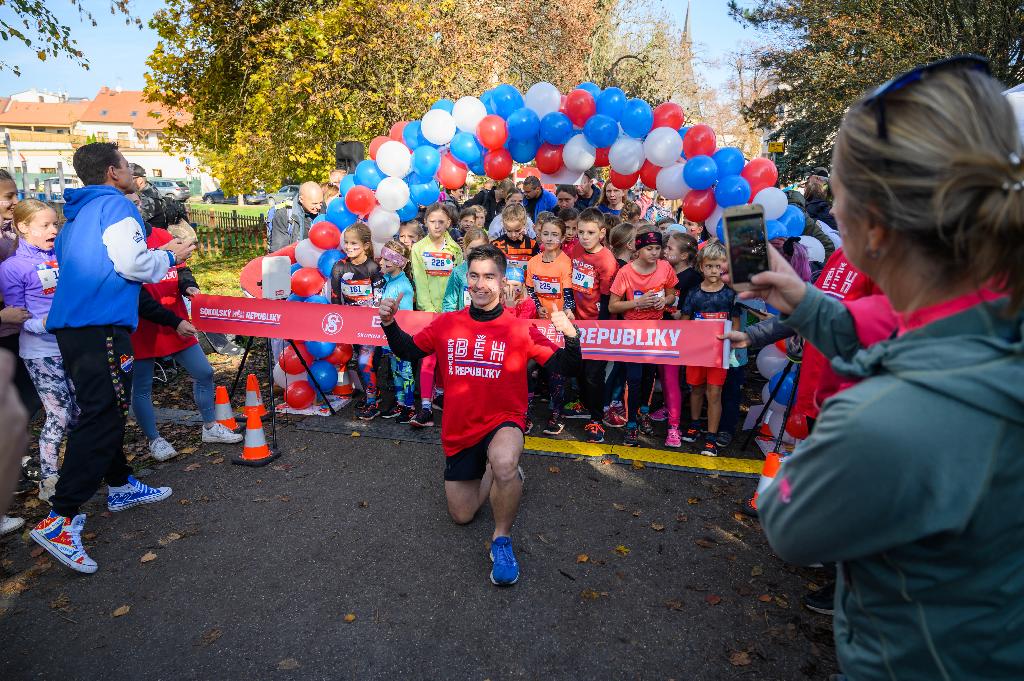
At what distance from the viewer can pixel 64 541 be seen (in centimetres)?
394

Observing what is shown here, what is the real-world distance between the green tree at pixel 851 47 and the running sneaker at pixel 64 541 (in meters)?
18.5

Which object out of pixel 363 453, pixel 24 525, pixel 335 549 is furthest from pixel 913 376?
pixel 24 525

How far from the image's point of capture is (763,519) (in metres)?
1.21

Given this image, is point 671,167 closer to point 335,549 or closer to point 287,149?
point 335,549

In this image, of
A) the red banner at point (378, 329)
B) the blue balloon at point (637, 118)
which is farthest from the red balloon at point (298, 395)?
the blue balloon at point (637, 118)

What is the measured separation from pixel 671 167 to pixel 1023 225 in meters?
6.09

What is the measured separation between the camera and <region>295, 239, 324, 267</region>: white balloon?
24.3ft

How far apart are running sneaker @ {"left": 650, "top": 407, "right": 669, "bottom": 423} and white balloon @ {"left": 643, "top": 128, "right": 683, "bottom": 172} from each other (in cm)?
265

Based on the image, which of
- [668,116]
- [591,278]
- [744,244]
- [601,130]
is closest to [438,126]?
[601,130]

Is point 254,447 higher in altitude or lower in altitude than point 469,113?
lower

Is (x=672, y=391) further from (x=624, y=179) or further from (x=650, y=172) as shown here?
(x=624, y=179)

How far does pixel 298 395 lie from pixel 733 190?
490 centimetres

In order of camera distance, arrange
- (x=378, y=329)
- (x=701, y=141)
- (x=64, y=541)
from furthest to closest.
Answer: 1. (x=701, y=141)
2. (x=378, y=329)
3. (x=64, y=541)

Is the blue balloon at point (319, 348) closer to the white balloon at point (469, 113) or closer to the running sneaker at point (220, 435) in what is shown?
the running sneaker at point (220, 435)
